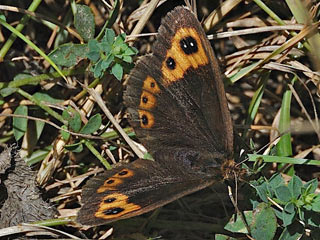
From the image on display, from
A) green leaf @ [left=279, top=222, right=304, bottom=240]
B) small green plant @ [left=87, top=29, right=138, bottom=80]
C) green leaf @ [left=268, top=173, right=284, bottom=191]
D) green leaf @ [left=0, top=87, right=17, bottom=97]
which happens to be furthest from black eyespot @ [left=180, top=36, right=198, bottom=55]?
green leaf @ [left=0, top=87, right=17, bottom=97]

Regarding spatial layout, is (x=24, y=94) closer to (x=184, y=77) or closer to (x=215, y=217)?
(x=184, y=77)

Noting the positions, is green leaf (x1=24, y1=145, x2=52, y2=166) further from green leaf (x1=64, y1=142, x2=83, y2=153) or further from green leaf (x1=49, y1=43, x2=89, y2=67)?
green leaf (x1=49, y1=43, x2=89, y2=67)

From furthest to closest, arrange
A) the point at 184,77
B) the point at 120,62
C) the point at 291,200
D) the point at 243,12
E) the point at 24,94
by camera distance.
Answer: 1. the point at 243,12
2. the point at 24,94
3. the point at 120,62
4. the point at 184,77
5. the point at 291,200

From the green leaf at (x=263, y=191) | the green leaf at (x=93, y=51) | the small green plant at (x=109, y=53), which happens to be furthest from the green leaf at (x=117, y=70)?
the green leaf at (x=263, y=191)

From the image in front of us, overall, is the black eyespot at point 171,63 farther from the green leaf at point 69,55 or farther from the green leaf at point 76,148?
the green leaf at point 76,148

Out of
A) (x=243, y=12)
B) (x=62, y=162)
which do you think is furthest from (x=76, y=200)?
(x=243, y=12)

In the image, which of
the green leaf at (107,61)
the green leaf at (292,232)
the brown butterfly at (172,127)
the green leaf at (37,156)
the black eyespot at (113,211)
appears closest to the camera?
the black eyespot at (113,211)

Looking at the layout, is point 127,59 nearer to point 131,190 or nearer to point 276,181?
point 131,190
